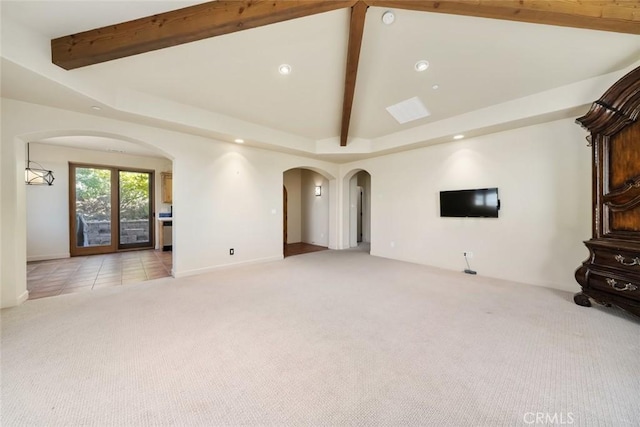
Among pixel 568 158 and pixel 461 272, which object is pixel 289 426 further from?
pixel 568 158

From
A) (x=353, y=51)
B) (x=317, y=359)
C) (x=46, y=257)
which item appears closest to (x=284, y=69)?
(x=353, y=51)

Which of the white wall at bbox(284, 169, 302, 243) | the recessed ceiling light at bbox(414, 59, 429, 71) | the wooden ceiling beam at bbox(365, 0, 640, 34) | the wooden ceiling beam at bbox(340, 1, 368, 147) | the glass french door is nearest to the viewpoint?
the wooden ceiling beam at bbox(365, 0, 640, 34)

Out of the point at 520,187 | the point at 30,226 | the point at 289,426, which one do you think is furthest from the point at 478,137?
the point at 30,226

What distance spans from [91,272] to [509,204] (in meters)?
7.58

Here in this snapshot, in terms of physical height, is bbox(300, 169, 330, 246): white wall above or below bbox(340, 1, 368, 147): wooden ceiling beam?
below

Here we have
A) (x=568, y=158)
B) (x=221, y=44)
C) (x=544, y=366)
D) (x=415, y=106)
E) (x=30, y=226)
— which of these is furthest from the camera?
(x=30, y=226)

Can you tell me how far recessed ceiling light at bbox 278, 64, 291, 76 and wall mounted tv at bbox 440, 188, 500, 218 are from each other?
3586mm

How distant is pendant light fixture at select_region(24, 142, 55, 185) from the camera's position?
4992 millimetres

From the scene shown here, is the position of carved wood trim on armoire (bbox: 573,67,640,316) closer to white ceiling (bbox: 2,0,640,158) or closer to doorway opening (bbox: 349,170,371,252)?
white ceiling (bbox: 2,0,640,158)

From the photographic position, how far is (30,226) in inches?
207

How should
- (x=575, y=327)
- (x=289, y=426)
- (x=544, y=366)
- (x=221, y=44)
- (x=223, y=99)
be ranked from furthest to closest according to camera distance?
1. (x=223, y=99)
2. (x=221, y=44)
3. (x=575, y=327)
4. (x=544, y=366)
5. (x=289, y=426)

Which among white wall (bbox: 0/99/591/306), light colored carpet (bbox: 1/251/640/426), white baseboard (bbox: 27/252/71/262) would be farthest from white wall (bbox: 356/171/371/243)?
white baseboard (bbox: 27/252/71/262)

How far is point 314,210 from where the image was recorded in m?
7.93

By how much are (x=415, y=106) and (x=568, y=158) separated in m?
2.31
